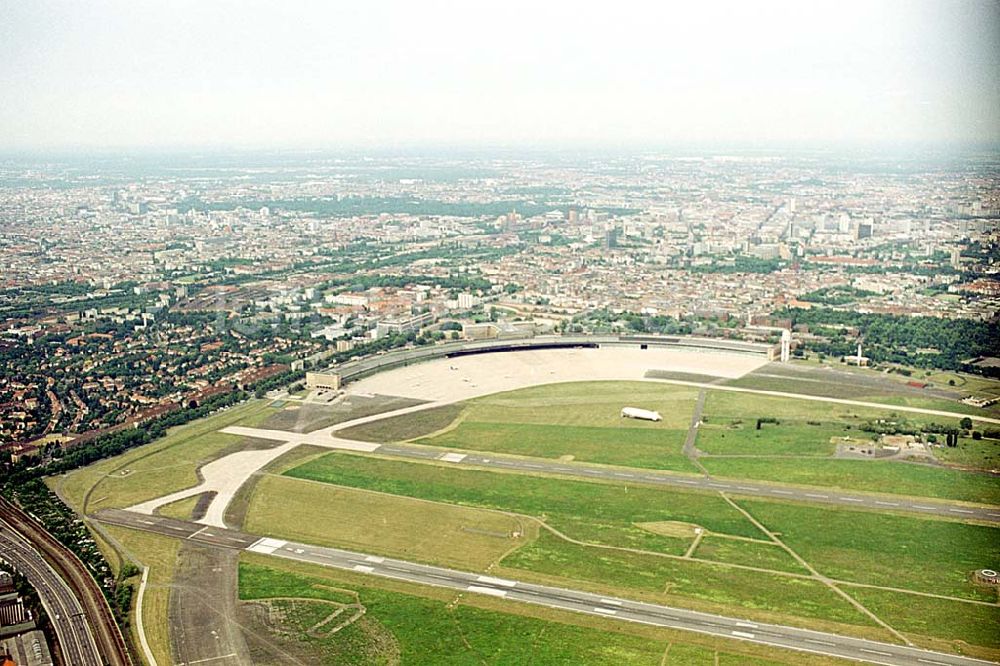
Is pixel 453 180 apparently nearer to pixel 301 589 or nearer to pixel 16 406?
pixel 16 406

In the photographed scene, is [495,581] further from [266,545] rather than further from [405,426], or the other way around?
[405,426]

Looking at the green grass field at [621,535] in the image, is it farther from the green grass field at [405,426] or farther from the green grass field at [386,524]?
the green grass field at [405,426]

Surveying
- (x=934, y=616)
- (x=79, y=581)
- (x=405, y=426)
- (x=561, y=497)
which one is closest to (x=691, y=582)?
(x=934, y=616)

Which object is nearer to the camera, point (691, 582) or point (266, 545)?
point (691, 582)

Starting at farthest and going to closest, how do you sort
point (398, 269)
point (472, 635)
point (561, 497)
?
point (398, 269) → point (561, 497) → point (472, 635)

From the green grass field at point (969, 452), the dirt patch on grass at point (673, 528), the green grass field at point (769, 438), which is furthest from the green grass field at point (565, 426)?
the green grass field at point (969, 452)

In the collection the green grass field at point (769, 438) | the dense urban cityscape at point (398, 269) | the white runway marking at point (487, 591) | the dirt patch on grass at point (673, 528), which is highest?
the dense urban cityscape at point (398, 269)
